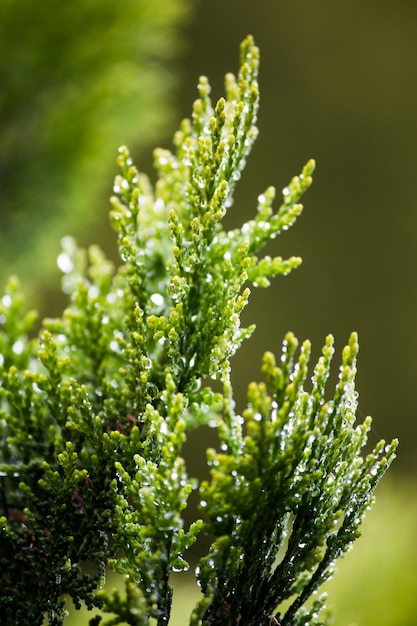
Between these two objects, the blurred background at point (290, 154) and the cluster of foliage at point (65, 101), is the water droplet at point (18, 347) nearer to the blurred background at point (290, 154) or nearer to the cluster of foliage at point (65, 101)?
the blurred background at point (290, 154)

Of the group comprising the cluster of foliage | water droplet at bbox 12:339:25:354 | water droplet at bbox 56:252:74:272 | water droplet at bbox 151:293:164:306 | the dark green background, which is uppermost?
the dark green background

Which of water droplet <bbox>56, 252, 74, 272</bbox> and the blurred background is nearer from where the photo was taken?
water droplet <bbox>56, 252, 74, 272</bbox>

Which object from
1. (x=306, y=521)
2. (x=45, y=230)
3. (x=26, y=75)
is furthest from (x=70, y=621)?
(x=26, y=75)

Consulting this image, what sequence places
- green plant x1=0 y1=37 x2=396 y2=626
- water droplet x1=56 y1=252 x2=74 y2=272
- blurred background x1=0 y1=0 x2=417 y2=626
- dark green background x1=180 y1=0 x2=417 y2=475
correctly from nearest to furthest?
1. green plant x1=0 y1=37 x2=396 y2=626
2. water droplet x1=56 y1=252 x2=74 y2=272
3. blurred background x1=0 y1=0 x2=417 y2=626
4. dark green background x1=180 y1=0 x2=417 y2=475

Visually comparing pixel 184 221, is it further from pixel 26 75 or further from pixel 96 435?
pixel 26 75

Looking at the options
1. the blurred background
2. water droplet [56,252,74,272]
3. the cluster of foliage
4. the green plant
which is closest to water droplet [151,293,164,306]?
the green plant

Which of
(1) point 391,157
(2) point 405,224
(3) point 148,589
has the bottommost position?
(3) point 148,589

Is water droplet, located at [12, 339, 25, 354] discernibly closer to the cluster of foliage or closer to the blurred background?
the blurred background
